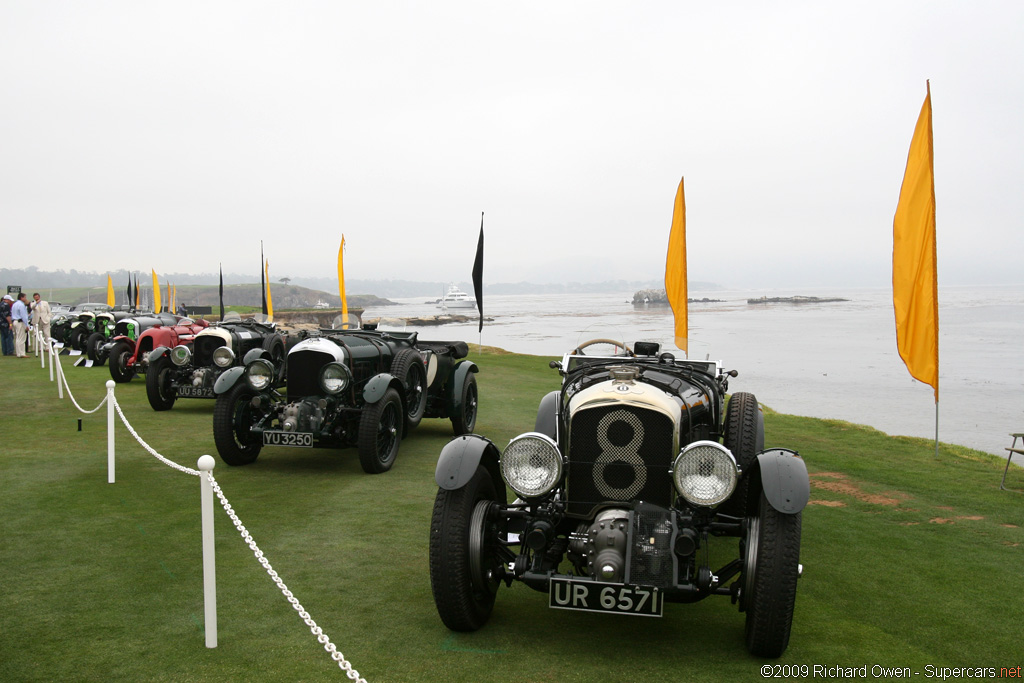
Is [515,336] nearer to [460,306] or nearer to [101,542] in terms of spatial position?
[101,542]

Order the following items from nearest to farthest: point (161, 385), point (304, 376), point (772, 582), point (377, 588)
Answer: point (772, 582) → point (377, 588) → point (304, 376) → point (161, 385)

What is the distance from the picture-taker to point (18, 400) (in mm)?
12000

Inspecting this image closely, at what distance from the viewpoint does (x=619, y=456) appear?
4.16 metres

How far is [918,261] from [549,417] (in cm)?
579

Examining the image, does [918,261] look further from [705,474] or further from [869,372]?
[869,372]

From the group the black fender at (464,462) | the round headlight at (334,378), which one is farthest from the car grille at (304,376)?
the black fender at (464,462)

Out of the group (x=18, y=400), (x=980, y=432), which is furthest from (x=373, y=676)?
(x=980, y=432)

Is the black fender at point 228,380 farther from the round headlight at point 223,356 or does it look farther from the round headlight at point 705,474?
the round headlight at point 705,474

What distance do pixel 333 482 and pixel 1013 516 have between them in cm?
623

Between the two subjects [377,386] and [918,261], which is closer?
[377,386]

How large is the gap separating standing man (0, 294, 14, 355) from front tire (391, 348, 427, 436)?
56.4ft

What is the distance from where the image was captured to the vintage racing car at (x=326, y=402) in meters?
7.58

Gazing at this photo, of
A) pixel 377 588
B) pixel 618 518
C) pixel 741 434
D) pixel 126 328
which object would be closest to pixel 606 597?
pixel 618 518

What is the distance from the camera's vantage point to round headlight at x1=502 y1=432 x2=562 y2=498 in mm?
3947
